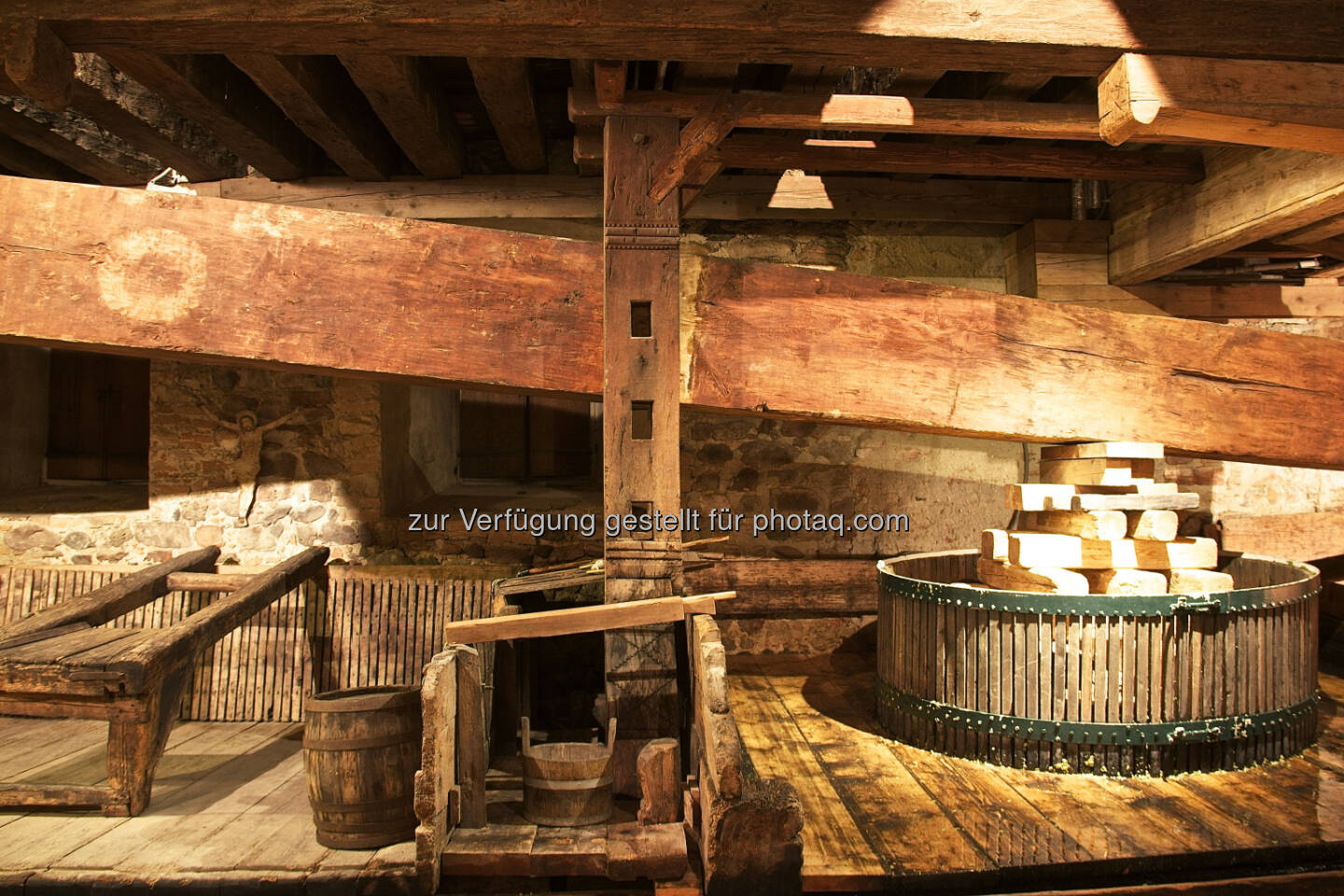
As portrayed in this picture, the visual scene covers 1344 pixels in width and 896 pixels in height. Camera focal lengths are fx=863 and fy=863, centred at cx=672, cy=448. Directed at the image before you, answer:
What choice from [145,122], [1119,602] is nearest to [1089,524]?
[1119,602]

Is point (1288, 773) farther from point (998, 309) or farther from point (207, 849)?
point (207, 849)

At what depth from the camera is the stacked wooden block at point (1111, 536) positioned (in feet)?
10.8

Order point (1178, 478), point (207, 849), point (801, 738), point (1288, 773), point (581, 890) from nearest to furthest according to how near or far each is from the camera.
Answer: point (581, 890), point (207, 849), point (1288, 773), point (801, 738), point (1178, 478)

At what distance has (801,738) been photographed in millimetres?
3557

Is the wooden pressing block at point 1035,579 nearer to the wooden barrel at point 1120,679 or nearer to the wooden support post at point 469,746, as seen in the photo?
the wooden barrel at point 1120,679

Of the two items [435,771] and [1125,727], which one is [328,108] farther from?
[1125,727]

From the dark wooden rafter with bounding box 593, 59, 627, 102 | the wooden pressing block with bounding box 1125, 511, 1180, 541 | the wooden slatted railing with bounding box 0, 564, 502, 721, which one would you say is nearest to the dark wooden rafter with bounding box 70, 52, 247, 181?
the wooden slatted railing with bounding box 0, 564, 502, 721

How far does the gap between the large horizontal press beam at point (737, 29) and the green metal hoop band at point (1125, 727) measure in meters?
2.28

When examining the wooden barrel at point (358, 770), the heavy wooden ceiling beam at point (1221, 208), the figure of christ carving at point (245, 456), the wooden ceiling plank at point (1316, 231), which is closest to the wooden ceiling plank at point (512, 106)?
the figure of christ carving at point (245, 456)

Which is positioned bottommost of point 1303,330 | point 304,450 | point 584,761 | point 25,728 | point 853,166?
point 25,728

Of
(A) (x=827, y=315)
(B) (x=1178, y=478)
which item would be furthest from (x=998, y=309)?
(B) (x=1178, y=478)

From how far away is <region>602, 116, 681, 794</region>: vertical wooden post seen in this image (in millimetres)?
2969

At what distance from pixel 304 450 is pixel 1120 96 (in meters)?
4.25

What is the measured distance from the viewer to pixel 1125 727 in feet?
10.2
